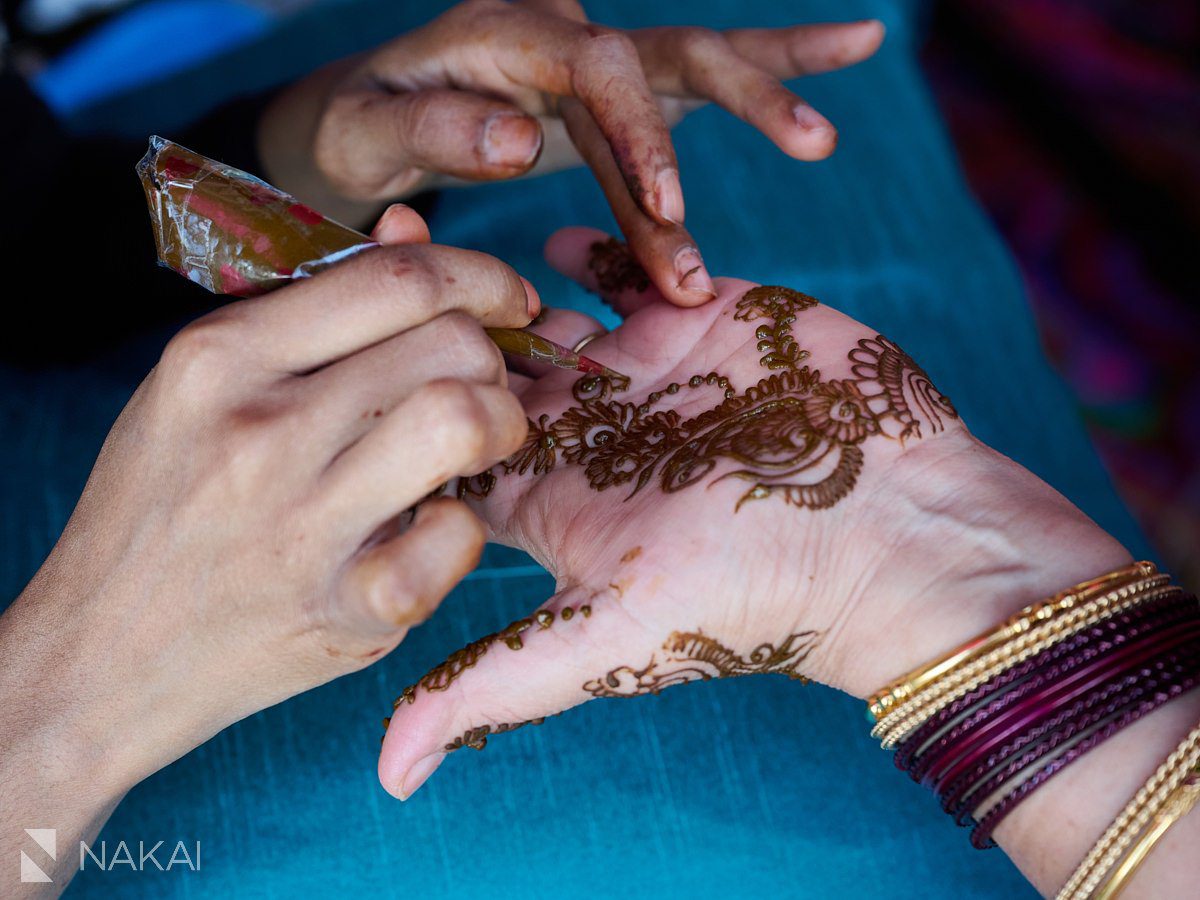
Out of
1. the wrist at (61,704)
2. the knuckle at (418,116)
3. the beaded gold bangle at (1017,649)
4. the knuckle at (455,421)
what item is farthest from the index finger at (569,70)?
the wrist at (61,704)

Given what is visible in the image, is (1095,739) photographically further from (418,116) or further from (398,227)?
(418,116)

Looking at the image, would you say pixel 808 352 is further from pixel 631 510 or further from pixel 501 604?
pixel 501 604

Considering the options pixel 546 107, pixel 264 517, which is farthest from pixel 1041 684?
A: pixel 546 107

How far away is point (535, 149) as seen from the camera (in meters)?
1.17

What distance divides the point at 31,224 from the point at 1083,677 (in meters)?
1.46

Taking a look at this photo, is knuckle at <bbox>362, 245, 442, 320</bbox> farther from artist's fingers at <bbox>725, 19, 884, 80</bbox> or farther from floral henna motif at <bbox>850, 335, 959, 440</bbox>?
artist's fingers at <bbox>725, 19, 884, 80</bbox>

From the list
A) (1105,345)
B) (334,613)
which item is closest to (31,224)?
(334,613)

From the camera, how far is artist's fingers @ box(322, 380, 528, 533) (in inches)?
29.0

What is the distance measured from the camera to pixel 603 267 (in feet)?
4.35

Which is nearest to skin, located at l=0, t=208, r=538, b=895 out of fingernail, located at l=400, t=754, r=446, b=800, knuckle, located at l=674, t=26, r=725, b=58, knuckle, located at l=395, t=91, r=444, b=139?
fingernail, located at l=400, t=754, r=446, b=800

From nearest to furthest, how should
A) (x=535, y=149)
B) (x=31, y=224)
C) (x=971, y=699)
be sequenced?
(x=971, y=699)
(x=535, y=149)
(x=31, y=224)

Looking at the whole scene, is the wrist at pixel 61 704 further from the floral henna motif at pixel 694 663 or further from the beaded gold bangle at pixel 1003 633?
the beaded gold bangle at pixel 1003 633

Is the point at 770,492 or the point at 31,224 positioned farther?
the point at 31,224

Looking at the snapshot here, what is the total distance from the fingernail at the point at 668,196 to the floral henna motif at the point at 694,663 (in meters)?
0.48
